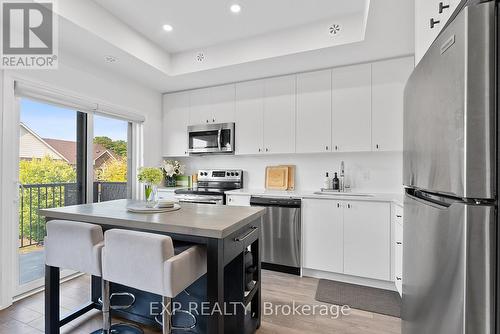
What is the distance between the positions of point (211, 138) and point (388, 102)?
239 centimetres

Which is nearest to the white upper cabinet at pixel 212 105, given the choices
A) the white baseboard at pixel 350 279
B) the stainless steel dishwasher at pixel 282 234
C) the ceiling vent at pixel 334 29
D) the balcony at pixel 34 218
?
the stainless steel dishwasher at pixel 282 234

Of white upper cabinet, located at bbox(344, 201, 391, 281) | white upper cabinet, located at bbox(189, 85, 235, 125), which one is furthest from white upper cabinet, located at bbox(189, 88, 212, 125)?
white upper cabinet, located at bbox(344, 201, 391, 281)

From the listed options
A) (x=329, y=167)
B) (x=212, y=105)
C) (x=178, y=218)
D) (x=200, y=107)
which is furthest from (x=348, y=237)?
(x=200, y=107)

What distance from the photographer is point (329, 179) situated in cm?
330

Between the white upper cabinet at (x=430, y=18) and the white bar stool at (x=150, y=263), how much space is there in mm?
1547

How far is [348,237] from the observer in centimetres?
275

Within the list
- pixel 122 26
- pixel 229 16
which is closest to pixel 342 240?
pixel 229 16

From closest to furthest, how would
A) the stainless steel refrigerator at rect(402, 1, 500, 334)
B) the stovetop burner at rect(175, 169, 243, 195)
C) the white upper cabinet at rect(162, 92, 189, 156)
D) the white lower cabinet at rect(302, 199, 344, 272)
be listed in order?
the stainless steel refrigerator at rect(402, 1, 500, 334) → the white lower cabinet at rect(302, 199, 344, 272) → the stovetop burner at rect(175, 169, 243, 195) → the white upper cabinet at rect(162, 92, 189, 156)

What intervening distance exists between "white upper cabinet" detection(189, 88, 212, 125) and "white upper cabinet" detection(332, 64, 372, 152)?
185 cm

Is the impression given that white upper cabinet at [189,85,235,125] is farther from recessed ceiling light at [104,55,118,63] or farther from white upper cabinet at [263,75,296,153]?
recessed ceiling light at [104,55,118,63]

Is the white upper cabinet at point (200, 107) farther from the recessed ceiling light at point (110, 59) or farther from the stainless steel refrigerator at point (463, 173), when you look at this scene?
the stainless steel refrigerator at point (463, 173)

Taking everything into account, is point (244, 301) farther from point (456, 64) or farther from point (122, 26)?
point (122, 26)

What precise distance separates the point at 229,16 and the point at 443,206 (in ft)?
8.58

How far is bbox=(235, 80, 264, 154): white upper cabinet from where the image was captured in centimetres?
351
